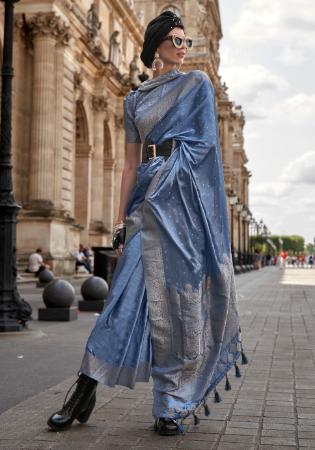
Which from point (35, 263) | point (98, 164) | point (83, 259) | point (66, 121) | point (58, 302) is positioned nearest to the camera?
point (58, 302)

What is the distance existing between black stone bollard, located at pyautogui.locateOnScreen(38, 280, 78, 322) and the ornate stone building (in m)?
12.6

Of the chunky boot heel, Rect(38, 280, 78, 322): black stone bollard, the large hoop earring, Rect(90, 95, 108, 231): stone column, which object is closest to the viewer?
the chunky boot heel

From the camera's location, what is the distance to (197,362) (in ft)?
12.9

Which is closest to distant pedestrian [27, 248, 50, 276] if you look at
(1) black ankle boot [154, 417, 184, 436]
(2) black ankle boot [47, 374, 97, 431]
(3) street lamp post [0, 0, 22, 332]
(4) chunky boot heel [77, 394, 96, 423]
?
(3) street lamp post [0, 0, 22, 332]

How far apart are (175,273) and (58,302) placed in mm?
7845

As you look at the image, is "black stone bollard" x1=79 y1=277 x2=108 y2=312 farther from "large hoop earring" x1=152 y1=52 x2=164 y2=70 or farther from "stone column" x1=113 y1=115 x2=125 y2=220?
"stone column" x1=113 y1=115 x2=125 y2=220

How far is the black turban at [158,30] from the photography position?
171 inches

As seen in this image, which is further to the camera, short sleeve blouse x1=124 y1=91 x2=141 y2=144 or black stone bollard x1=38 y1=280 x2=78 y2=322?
black stone bollard x1=38 y1=280 x2=78 y2=322

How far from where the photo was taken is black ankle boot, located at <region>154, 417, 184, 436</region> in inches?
155

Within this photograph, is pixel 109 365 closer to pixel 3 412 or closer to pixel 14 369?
pixel 3 412

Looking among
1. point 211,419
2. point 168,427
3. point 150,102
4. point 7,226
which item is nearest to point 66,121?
point 7,226

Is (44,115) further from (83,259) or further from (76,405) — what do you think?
(76,405)

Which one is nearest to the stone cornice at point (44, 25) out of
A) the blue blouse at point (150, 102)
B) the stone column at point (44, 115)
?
the stone column at point (44, 115)

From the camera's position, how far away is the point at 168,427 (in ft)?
12.9
